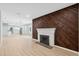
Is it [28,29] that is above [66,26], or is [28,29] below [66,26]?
below

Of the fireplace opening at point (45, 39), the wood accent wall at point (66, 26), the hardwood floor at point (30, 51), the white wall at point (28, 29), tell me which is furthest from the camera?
the white wall at point (28, 29)

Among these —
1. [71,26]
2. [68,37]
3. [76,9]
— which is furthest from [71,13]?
[68,37]

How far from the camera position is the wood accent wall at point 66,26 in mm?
4023

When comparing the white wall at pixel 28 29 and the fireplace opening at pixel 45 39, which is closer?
the fireplace opening at pixel 45 39

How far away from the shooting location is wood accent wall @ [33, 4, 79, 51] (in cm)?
402

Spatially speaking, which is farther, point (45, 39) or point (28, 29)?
point (28, 29)

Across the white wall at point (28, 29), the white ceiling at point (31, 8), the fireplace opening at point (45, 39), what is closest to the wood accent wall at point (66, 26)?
the white ceiling at point (31, 8)

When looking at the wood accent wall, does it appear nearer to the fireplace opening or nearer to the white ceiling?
the white ceiling

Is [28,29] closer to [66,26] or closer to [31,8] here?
[31,8]

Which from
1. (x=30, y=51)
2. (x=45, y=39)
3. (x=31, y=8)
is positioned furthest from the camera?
(x=45, y=39)

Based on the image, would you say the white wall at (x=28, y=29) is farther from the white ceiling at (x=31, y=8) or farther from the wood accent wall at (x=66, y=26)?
the wood accent wall at (x=66, y=26)

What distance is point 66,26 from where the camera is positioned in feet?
14.9

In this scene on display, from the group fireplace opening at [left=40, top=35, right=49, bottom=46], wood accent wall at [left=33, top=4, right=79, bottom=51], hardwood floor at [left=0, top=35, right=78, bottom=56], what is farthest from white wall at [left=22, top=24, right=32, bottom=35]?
wood accent wall at [left=33, top=4, right=79, bottom=51]

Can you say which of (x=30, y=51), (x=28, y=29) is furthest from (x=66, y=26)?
(x=28, y=29)
